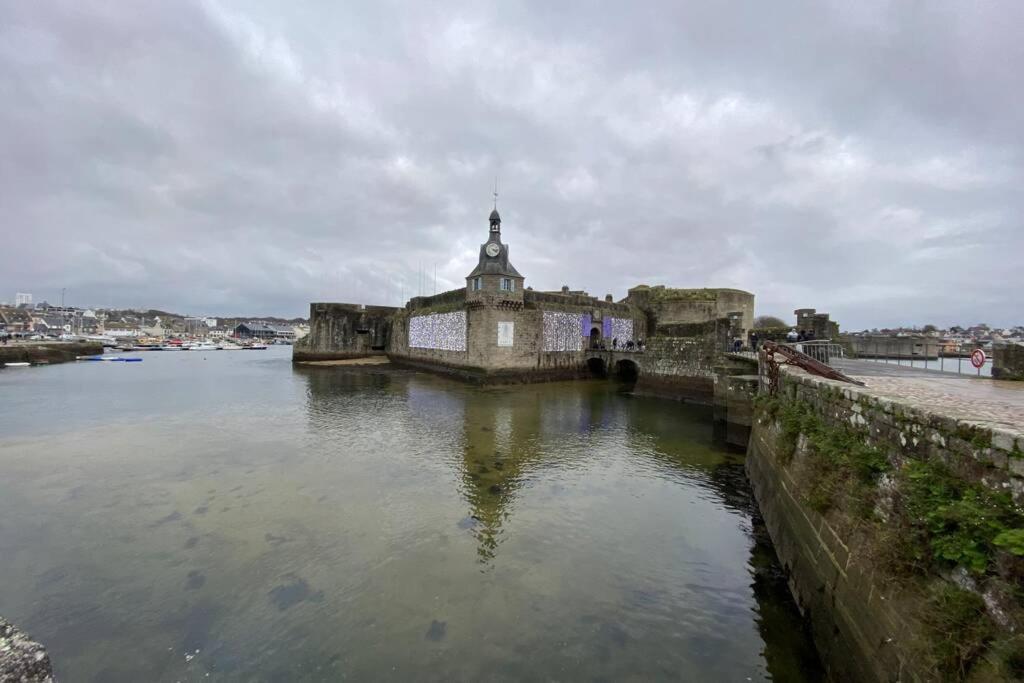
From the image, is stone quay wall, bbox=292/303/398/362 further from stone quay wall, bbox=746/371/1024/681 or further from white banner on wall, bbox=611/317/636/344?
stone quay wall, bbox=746/371/1024/681

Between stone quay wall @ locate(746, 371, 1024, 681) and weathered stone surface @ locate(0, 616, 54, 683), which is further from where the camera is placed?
stone quay wall @ locate(746, 371, 1024, 681)

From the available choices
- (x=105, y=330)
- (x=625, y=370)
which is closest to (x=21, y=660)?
(x=625, y=370)

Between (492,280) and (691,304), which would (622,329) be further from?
(492,280)

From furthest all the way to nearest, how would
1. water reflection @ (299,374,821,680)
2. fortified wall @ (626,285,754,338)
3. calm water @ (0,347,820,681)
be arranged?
fortified wall @ (626,285,754,338) → water reflection @ (299,374,821,680) → calm water @ (0,347,820,681)

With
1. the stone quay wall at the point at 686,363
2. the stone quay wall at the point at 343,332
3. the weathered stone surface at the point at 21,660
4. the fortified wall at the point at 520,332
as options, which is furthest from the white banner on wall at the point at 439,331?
the weathered stone surface at the point at 21,660

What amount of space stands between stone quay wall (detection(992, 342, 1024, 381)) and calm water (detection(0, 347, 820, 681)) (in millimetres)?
6483

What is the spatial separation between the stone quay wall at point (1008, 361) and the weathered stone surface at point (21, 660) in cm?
1639

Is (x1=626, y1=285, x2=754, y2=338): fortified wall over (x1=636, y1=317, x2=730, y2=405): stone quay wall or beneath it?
over

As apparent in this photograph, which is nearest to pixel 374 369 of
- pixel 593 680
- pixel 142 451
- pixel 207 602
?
pixel 142 451

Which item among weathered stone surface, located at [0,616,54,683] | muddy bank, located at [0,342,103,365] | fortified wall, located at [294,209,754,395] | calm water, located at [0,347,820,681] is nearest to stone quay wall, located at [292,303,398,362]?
fortified wall, located at [294,209,754,395]

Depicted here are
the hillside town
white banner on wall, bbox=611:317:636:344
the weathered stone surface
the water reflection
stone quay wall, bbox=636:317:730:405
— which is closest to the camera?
the weathered stone surface

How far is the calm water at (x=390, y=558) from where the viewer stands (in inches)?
185

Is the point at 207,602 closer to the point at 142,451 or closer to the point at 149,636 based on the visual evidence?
the point at 149,636

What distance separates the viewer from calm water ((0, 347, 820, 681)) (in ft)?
15.5
